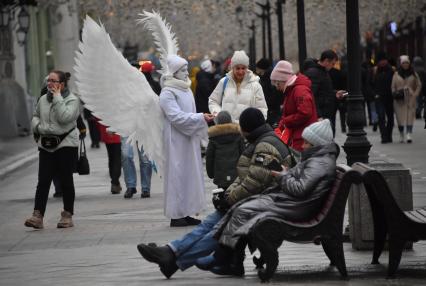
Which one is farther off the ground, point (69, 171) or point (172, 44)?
point (172, 44)

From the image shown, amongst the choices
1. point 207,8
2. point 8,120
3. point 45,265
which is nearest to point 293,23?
point 207,8

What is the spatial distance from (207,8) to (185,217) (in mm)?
44879

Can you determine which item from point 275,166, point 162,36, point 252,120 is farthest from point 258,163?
point 162,36

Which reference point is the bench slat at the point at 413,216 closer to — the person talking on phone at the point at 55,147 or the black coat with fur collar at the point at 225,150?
the black coat with fur collar at the point at 225,150

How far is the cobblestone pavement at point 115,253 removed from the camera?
38.0 ft

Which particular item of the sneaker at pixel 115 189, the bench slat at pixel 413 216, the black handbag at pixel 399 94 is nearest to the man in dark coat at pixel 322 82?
the sneaker at pixel 115 189

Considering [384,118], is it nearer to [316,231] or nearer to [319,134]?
[319,134]

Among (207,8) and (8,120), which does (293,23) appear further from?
(8,120)

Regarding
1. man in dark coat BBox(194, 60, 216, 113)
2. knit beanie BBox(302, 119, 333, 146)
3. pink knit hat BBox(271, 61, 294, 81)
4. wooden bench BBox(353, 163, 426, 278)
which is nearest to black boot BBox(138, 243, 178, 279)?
knit beanie BBox(302, 119, 333, 146)

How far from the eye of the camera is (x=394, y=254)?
36.6ft

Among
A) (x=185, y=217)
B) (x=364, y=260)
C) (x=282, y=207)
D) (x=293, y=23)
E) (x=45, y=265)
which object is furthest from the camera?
(x=293, y=23)

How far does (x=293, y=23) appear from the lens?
60062 millimetres

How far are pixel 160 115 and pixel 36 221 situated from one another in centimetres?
193

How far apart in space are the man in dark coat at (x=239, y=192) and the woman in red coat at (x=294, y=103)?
3.44 meters
